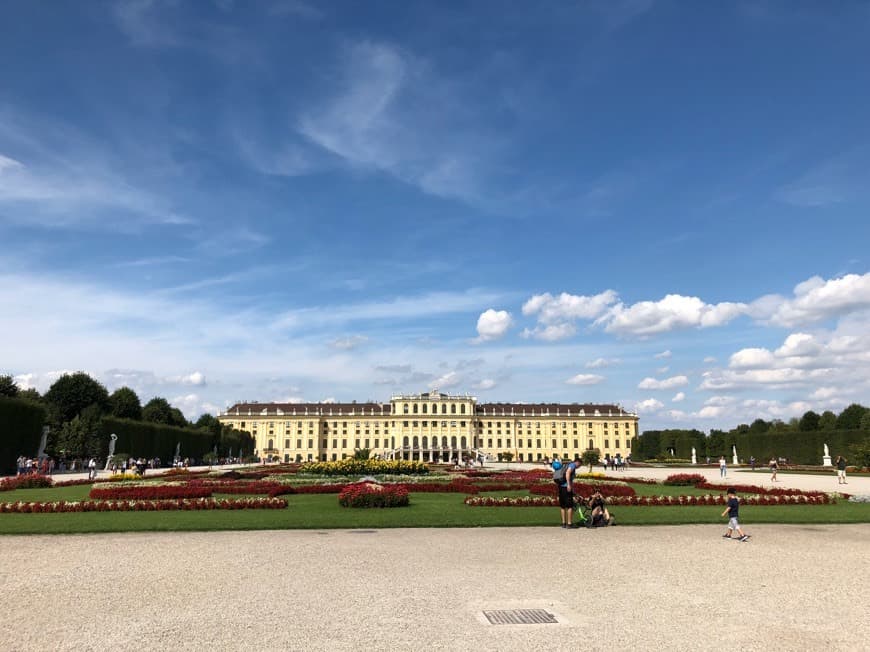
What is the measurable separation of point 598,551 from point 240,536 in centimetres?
696

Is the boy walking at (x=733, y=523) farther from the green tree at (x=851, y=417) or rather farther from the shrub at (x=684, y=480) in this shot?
the green tree at (x=851, y=417)

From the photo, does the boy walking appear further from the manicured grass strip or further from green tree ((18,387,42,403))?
green tree ((18,387,42,403))

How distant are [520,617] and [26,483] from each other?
2699cm

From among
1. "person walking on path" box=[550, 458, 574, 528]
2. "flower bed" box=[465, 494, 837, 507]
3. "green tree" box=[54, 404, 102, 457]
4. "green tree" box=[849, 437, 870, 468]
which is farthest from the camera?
"green tree" box=[54, 404, 102, 457]

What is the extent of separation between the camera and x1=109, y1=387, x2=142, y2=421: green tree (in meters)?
62.2

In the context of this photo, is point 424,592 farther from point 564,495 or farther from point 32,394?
point 32,394

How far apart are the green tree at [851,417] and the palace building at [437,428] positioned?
59.4 meters

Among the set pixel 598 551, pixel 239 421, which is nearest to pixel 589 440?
pixel 239 421

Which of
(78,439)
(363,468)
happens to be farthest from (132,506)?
(78,439)

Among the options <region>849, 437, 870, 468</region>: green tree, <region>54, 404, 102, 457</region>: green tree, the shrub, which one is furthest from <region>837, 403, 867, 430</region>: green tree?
<region>54, 404, 102, 457</region>: green tree

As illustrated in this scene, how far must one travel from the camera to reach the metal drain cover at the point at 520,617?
6.55 metres

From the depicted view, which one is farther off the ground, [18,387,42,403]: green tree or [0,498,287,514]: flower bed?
[18,387,42,403]: green tree

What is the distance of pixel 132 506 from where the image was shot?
16750 millimetres

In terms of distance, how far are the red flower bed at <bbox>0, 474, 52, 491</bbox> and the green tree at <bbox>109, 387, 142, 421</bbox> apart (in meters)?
36.1
